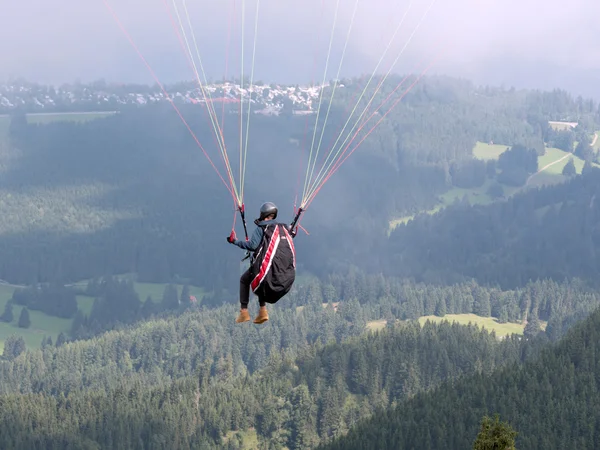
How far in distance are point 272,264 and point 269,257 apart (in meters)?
0.34

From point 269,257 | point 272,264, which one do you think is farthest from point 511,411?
point 269,257

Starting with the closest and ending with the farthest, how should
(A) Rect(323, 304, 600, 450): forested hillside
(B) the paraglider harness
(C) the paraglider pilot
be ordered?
(B) the paraglider harness → (C) the paraglider pilot → (A) Rect(323, 304, 600, 450): forested hillside

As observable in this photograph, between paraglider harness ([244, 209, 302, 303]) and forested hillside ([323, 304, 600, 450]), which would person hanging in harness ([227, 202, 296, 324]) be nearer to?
paraglider harness ([244, 209, 302, 303])

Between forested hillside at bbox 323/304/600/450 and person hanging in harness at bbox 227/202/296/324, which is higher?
person hanging in harness at bbox 227/202/296/324

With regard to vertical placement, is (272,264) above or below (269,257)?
below

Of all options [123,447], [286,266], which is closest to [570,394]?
[123,447]

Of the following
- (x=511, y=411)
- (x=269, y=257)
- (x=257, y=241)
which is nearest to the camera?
(x=269, y=257)

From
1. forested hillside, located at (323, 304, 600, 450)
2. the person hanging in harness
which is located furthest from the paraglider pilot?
forested hillside, located at (323, 304, 600, 450)

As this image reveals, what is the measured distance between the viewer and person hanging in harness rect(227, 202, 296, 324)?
2037 inches

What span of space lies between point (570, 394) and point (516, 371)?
11993 mm

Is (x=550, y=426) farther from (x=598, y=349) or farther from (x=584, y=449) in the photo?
(x=598, y=349)

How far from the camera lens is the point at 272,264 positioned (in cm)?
5178

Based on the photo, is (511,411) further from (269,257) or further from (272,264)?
(269,257)

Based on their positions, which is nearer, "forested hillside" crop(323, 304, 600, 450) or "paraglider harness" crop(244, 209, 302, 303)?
"paraglider harness" crop(244, 209, 302, 303)
